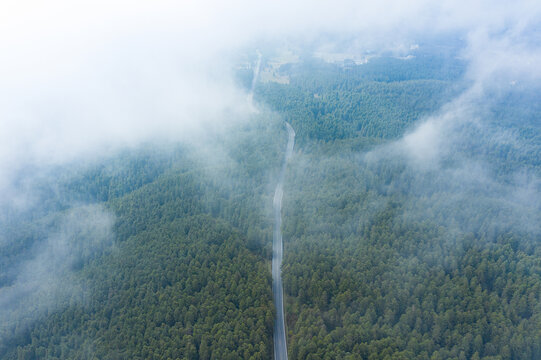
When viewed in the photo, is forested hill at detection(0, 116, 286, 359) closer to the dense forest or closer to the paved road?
the dense forest

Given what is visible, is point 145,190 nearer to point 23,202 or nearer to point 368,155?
point 23,202

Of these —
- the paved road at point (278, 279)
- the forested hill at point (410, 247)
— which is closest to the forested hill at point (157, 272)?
the paved road at point (278, 279)

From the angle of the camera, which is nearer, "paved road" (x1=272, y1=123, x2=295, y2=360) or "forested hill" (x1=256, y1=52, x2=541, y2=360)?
"forested hill" (x1=256, y1=52, x2=541, y2=360)

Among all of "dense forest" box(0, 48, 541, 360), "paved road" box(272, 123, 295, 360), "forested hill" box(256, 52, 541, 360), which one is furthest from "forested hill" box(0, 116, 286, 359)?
"forested hill" box(256, 52, 541, 360)

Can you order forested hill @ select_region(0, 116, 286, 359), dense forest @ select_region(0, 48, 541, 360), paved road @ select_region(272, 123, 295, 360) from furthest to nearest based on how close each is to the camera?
paved road @ select_region(272, 123, 295, 360) < forested hill @ select_region(0, 116, 286, 359) < dense forest @ select_region(0, 48, 541, 360)

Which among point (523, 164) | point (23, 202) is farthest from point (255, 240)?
point (523, 164)

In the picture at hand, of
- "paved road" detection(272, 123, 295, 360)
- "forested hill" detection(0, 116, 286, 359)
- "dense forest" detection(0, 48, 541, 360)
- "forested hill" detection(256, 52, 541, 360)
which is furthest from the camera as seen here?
"paved road" detection(272, 123, 295, 360)
